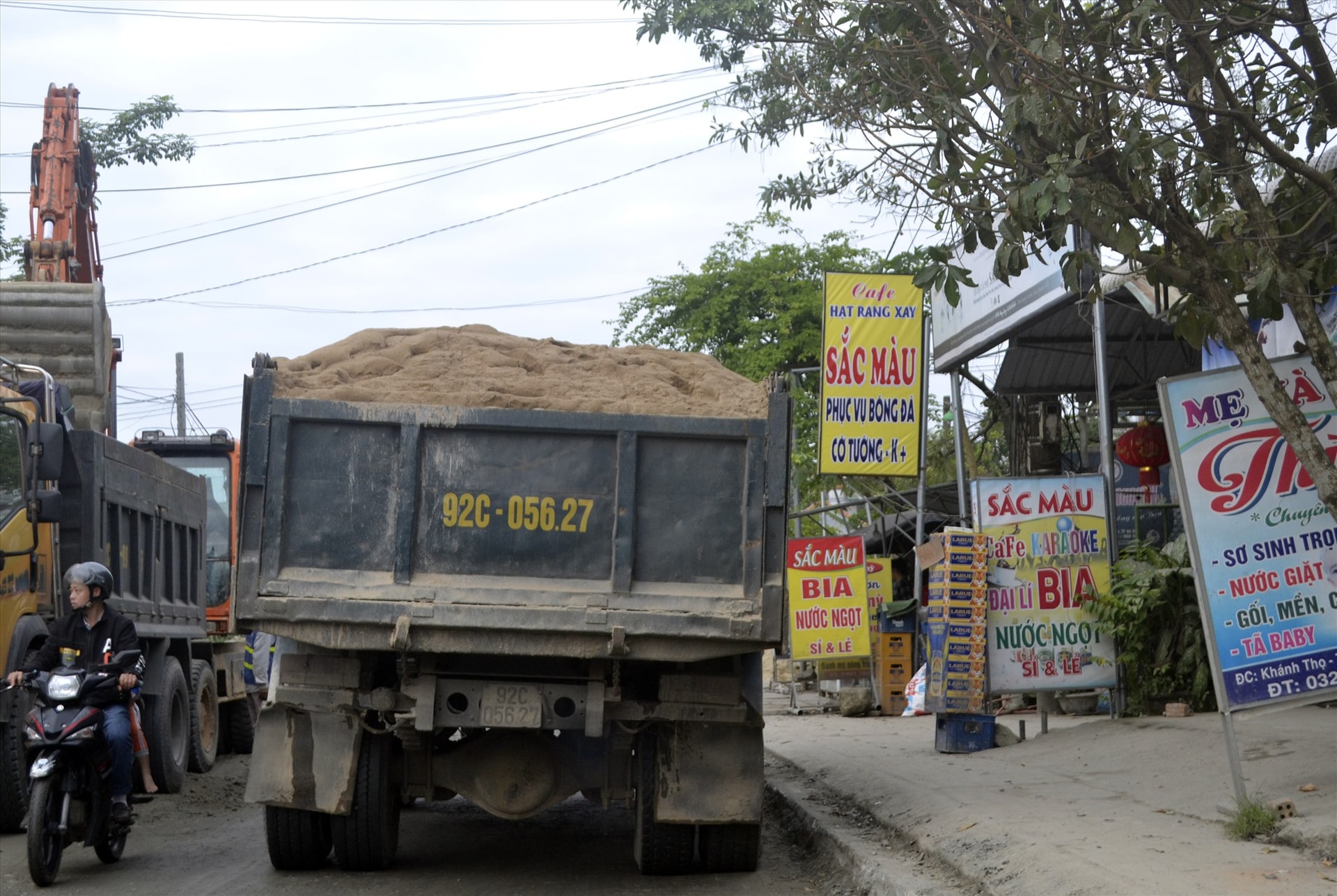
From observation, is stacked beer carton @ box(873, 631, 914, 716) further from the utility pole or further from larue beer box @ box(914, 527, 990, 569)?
the utility pole

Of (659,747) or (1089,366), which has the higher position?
(1089,366)

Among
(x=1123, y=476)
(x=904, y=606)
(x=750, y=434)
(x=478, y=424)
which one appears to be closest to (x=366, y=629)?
(x=478, y=424)

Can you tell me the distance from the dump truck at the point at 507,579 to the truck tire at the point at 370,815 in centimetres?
2

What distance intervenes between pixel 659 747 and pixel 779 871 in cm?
131

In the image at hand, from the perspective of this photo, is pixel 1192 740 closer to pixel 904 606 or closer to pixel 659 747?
pixel 659 747

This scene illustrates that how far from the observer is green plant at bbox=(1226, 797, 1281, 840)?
22.6ft

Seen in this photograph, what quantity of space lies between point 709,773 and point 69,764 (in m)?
3.50

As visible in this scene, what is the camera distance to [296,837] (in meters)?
7.53

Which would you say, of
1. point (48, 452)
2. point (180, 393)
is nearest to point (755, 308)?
point (180, 393)

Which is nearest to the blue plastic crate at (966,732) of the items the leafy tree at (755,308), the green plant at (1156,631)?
the green plant at (1156,631)

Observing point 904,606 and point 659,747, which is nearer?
point 659,747

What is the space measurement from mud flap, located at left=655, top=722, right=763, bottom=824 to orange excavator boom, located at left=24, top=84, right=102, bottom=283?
10.4 meters

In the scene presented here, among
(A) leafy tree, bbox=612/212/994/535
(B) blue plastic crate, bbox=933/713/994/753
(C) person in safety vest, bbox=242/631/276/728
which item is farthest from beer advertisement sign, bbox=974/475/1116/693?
(A) leafy tree, bbox=612/212/994/535

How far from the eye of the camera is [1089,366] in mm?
18156
